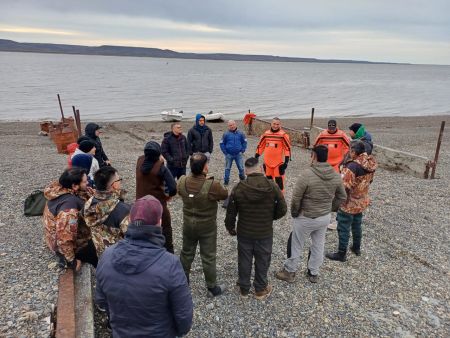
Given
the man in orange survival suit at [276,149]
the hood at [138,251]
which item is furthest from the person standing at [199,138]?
the hood at [138,251]

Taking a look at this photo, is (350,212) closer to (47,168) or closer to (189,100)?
(47,168)

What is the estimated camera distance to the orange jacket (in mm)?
7754

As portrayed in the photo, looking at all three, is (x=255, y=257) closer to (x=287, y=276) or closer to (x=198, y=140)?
(x=287, y=276)

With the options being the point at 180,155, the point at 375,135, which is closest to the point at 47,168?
the point at 180,155

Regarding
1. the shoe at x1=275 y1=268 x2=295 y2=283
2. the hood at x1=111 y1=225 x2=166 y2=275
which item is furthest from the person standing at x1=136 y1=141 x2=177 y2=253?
the hood at x1=111 y1=225 x2=166 y2=275

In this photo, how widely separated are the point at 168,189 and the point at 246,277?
5.61 feet

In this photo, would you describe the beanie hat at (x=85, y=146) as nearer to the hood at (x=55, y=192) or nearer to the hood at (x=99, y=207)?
the hood at (x=55, y=192)

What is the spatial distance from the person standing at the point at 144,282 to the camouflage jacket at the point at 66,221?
1748 millimetres

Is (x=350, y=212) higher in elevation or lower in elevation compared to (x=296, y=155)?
higher

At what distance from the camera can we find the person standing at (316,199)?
185 inches

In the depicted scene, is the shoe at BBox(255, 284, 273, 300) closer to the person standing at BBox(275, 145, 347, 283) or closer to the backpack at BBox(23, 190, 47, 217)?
the person standing at BBox(275, 145, 347, 283)

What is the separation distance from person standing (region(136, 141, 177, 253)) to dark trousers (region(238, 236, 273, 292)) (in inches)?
46.9

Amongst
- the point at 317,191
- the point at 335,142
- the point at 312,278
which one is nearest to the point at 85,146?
the point at 317,191

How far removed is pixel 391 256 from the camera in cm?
627
